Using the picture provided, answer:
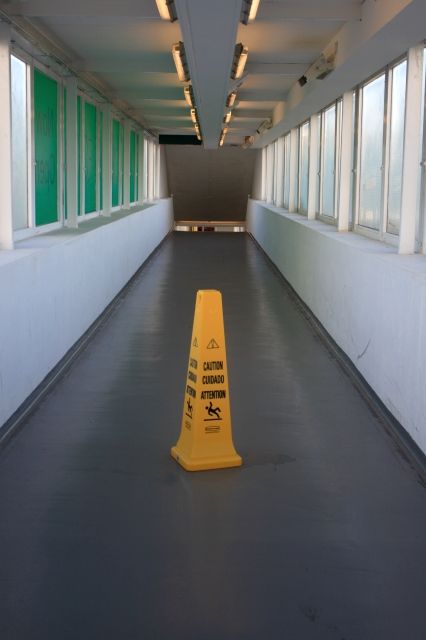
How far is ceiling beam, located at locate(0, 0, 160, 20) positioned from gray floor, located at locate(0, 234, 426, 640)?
109 inches

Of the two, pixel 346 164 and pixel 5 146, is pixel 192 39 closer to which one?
pixel 5 146

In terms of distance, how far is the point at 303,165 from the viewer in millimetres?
14977

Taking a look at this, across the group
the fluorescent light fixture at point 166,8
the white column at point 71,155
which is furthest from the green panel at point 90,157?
the fluorescent light fixture at point 166,8

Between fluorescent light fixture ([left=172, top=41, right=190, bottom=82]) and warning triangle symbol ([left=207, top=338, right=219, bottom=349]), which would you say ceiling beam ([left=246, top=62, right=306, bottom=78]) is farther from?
warning triangle symbol ([left=207, top=338, right=219, bottom=349])

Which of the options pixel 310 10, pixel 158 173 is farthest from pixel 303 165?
pixel 158 173

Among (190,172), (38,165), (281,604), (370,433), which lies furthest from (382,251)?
(190,172)

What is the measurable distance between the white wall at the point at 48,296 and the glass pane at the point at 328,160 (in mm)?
2873

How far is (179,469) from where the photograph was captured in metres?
4.72

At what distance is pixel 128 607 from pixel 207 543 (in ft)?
2.21

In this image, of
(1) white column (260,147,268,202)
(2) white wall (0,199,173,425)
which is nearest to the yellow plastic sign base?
(2) white wall (0,199,173,425)

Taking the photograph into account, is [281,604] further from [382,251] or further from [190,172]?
[190,172]

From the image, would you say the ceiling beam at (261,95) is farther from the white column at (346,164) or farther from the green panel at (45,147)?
the green panel at (45,147)

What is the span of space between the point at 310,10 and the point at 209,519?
451cm

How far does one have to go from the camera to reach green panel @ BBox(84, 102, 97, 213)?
11.9m
